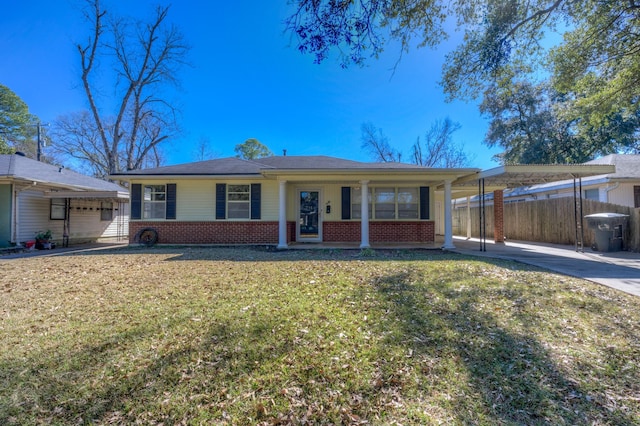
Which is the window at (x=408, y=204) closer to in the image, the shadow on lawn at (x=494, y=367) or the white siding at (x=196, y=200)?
the shadow on lawn at (x=494, y=367)

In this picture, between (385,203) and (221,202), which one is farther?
(385,203)

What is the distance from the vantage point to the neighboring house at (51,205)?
10805mm

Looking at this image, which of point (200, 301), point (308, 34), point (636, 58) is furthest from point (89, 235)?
point (636, 58)

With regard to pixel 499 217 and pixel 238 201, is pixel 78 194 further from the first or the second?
pixel 499 217

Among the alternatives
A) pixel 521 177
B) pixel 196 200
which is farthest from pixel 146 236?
pixel 521 177

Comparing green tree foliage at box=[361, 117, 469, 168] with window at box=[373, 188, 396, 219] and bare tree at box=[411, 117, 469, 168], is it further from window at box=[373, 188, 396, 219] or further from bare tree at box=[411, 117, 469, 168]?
window at box=[373, 188, 396, 219]

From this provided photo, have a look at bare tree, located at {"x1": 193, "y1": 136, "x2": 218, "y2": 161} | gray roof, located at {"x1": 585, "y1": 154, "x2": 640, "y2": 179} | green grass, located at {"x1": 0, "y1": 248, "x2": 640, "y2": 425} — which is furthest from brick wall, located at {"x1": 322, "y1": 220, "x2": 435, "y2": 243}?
bare tree, located at {"x1": 193, "y1": 136, "x2": 218, "y2": 161}

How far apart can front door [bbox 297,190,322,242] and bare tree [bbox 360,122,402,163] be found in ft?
66.5

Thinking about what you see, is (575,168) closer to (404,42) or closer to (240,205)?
(404,42)

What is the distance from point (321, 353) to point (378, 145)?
29525mm

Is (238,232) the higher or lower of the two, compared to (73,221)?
lower

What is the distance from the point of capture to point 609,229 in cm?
912

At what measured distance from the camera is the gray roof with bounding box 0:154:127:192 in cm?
1103

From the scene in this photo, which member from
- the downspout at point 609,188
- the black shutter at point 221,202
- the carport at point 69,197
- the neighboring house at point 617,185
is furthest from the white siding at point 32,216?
the downspout at point 609,188
